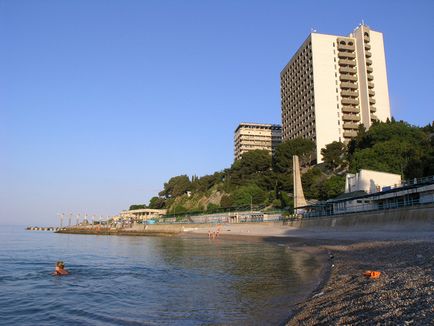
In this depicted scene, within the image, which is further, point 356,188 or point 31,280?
point 356,188

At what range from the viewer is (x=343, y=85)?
371 feet

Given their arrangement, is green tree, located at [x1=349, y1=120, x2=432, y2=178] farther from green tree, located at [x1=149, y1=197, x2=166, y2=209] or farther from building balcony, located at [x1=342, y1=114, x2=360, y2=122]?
green tree, located at [x1=149, y1=197, x2=166, y2=209]

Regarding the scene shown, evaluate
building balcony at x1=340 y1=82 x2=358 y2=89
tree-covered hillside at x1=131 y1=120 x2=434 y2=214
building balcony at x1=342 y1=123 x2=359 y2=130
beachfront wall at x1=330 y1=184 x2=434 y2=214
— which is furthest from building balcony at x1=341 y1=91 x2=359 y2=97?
beachfront wall at x1=330 y1=184 x2=434 y2=214

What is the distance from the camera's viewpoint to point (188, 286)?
59.9 ft

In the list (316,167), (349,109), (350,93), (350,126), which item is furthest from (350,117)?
(316,167)

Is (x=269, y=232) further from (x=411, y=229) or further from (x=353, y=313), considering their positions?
(x=353, y=313)

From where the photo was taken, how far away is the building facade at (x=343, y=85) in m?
110

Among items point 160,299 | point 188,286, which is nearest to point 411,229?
point 188,286

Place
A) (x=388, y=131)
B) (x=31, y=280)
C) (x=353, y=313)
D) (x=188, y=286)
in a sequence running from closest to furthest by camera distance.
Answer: (x=353, y=313) < (x=188, y=286) < (x=31, y=280) < (x=388, y=131)

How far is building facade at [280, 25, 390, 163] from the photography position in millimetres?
109875

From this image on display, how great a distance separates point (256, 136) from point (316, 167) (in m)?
90.3

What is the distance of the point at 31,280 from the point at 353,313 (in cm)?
1984

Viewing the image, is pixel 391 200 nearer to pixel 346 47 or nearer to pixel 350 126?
pixel 350 126

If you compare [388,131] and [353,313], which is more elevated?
[388,131]
